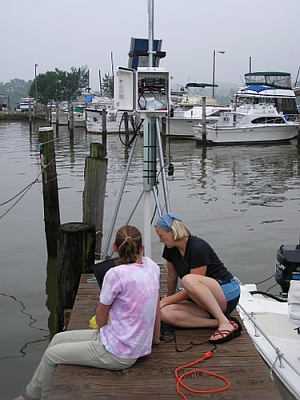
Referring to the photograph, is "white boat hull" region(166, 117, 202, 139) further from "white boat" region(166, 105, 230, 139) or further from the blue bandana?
the blue bandana

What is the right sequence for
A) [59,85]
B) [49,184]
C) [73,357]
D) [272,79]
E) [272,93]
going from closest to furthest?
[73,357], [49,184], [272,93], [272,79], [59,85]

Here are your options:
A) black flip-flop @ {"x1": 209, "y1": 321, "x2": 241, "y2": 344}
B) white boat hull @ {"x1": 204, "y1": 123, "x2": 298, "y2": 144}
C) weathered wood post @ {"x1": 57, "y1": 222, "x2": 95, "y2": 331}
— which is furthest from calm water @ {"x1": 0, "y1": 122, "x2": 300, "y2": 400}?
white boat hull @ {"x1": 204, "y1": 123, "x2": 298, "y2": 144}

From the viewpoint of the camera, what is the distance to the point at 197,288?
4477 millimetres

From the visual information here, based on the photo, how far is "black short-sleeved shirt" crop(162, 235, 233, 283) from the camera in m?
4.62

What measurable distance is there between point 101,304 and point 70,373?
58cm

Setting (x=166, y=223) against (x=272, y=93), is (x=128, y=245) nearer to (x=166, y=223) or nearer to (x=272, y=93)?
(x=166, y=223)

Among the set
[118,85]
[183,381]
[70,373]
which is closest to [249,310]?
[183,381]

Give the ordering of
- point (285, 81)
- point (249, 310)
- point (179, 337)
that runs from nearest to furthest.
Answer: point (179, 337) → point (249, 310) → point (285, 81)

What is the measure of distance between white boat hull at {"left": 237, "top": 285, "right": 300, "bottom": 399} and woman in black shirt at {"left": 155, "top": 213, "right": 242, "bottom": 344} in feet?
1.65

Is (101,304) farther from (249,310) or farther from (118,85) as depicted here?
(118,85)

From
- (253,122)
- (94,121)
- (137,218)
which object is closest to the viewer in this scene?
(137,218)

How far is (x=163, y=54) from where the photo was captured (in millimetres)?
6391

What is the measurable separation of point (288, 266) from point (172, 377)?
2.60 meters

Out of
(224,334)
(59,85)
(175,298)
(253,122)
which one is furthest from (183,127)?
(59,85)
